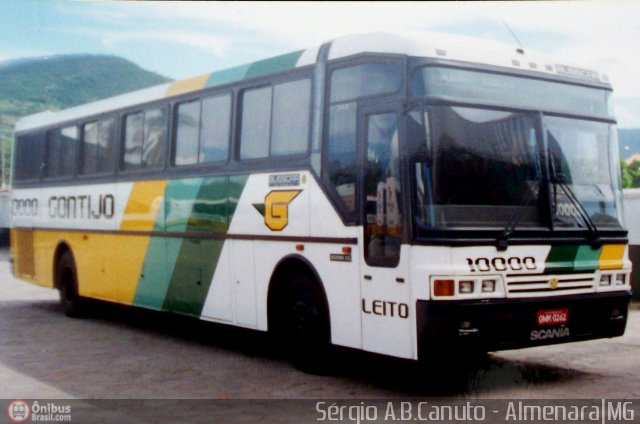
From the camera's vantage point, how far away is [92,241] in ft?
46.6

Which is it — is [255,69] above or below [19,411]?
above

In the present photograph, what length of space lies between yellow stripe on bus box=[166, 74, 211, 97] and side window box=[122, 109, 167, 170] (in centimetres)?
33

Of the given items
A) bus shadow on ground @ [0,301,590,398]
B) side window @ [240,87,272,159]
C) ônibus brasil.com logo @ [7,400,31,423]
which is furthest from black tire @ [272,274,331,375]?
ônibus brasil.com logo @ [7,400,31,423]

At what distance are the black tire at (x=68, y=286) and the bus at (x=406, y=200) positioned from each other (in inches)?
153

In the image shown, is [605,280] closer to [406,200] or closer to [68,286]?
[406,200]

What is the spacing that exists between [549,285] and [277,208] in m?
3.00

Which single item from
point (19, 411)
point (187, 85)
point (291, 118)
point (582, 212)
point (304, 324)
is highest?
point (187, 85)

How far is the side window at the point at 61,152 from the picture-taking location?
1502 centimetres

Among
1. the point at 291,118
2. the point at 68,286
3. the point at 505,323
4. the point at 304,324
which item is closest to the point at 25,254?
the point at 68,286

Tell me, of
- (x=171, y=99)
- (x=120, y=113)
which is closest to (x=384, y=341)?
(x=171, y=99)

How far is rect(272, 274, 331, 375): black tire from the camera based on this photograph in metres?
9.26

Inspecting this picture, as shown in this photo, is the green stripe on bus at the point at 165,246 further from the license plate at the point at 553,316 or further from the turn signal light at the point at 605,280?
the turn signal light at the point at 605,280

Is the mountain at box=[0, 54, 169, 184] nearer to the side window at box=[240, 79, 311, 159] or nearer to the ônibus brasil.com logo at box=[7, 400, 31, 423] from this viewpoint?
the side window at box=[240, 79, 311, 159]

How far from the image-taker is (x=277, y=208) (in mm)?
9883
